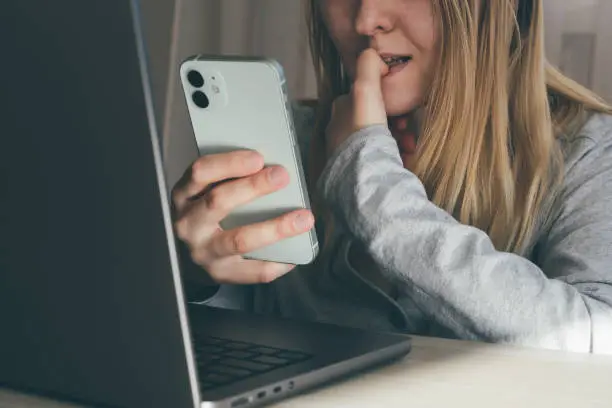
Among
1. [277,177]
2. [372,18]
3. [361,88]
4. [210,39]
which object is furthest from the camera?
[210,39]

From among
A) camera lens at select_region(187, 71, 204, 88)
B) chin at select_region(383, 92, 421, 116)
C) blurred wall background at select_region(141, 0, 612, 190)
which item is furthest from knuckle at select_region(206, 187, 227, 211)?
blurred wall background at select_region(141, 0, 612, 190)

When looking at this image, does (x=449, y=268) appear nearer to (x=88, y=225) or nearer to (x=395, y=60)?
(x=88, y=225)

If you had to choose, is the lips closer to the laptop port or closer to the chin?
the chin

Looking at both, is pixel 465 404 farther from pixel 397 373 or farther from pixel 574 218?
pixel 574 218

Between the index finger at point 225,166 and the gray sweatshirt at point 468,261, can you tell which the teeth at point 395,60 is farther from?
the index finger at point 225,166

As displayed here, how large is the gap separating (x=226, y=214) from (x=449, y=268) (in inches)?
8.9

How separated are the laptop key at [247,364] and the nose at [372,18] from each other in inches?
31.2

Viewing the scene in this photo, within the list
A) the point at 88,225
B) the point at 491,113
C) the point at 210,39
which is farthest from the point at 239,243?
the point at 210,39

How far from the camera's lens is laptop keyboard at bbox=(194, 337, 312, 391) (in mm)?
558

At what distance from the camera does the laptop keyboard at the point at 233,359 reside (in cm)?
56

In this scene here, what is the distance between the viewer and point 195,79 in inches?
33.9

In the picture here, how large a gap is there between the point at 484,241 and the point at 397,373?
27 centimetres

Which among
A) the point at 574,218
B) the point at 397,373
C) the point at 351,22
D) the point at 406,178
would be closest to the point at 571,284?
the point at 574,218

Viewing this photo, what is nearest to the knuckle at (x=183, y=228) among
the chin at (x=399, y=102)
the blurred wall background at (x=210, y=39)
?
the chin at (x=399, y=102)
